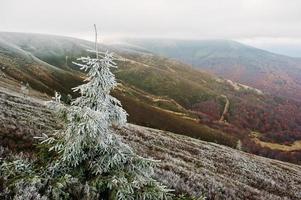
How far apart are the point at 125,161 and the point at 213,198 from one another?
683 cm

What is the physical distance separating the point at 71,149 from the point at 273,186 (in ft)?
63.0

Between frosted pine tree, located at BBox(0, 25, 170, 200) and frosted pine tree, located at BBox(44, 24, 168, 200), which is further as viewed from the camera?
frosted pine tree, located at BBox(44, 24, 168, 200)

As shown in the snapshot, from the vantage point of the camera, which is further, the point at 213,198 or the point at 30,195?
the point at 213,198

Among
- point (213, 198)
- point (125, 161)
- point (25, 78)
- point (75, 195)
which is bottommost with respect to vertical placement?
point (25, 78)

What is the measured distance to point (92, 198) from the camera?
10.6 metres

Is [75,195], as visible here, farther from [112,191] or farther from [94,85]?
[94,85]

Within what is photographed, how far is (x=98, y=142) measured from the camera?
11242 mm

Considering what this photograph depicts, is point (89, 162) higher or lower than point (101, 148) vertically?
lower

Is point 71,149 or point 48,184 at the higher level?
point 71,149

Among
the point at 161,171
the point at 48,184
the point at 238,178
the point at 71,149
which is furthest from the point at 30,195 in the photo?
the point at 238,178

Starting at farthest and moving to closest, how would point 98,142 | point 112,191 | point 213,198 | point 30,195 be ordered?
point 213,198
point 98,142
point 112,191
point 30,195

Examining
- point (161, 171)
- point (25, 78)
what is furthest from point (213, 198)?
point (25, 78)

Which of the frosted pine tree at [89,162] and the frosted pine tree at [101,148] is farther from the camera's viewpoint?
the frosted pine tree at [101,148]

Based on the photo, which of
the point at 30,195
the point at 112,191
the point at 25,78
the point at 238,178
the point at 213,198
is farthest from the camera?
the point at 25,78
